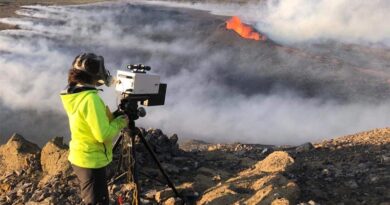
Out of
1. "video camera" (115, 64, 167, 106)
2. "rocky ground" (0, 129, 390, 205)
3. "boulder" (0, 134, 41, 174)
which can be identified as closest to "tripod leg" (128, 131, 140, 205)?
"video camera" (115, 64, 167, 106)

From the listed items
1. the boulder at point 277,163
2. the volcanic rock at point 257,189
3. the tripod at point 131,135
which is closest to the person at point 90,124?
the tripod at point 131,135

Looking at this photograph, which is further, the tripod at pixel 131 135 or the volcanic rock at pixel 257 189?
the volcanic rock at pixel 257 189

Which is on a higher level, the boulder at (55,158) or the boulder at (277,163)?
the boulder at (277,163)

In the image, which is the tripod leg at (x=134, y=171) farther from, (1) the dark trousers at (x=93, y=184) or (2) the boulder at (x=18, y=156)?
(2) the boulder at (x=18, y=156)

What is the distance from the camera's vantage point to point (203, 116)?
51.1m

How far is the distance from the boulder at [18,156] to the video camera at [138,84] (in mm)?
4226

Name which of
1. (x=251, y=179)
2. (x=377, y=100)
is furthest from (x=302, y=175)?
(x=377, y=100)

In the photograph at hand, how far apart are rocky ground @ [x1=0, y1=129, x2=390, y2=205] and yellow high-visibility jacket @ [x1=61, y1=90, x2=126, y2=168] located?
1.69 m

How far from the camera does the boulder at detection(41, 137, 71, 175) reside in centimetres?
823

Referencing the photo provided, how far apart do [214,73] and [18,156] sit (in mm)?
47988

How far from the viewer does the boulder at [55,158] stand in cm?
823

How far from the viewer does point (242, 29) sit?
54969mm

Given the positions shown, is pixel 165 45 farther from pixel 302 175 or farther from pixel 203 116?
pixel 302 175

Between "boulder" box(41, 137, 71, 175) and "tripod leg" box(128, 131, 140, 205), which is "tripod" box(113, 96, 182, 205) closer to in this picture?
"tripod leg" box(128, 131, 140, 205)
